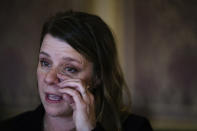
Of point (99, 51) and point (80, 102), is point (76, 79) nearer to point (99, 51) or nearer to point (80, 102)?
point (80, 102)

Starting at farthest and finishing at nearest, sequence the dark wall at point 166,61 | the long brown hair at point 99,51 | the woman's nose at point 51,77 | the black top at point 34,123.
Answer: the dark wall at point 166,61
the black top at point 34,123
the long brown hair at point 99,51
the woman's nose at point 51,77

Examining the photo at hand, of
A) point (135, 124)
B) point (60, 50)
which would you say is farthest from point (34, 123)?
point (135, 124)

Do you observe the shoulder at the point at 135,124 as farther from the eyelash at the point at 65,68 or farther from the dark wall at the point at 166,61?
the dark wall at the point at 166,61

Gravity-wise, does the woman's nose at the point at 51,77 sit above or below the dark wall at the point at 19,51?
above

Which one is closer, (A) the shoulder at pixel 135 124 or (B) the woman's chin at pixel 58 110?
(B) the woman's chin at pixel 58 110

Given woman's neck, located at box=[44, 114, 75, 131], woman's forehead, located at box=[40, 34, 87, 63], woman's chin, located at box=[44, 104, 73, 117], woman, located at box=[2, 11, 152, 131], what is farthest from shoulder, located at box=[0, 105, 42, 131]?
woman's forehead, located at box=[40, 34, 87, 63]

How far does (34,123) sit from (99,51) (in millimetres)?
645

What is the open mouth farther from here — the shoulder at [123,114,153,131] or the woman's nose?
the shoulder at [123,114,153,131]

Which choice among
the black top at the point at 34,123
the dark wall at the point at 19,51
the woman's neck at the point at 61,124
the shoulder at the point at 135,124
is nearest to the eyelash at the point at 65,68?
the woman's neck at the point at 61,124

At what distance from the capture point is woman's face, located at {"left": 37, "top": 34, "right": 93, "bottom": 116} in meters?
1.83

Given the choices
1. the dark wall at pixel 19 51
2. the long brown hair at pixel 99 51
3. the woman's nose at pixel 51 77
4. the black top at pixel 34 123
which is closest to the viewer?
A: the woman's nose at pixel 51 77

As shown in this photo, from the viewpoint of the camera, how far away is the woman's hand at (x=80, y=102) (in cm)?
182

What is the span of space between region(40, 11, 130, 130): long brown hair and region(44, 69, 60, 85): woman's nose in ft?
0.64

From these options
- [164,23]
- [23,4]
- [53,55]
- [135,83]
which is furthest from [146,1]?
[53,55]
